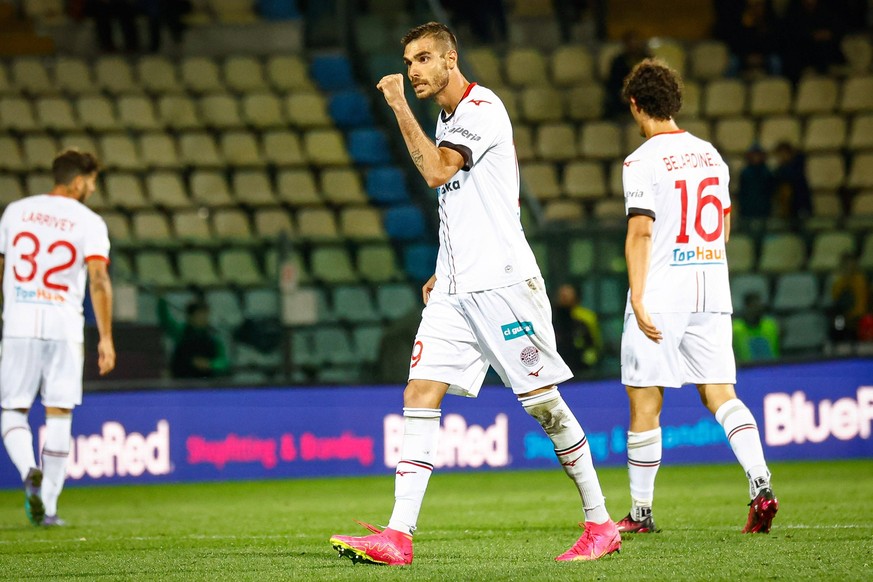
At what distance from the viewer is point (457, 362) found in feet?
19.0

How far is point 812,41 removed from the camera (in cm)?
1708

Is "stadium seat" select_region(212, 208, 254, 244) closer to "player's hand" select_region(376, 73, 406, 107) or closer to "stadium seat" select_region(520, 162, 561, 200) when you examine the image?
"stadium seat" select_region(520, 162, 561, 200)

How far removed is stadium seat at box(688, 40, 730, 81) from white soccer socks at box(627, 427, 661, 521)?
1154cm

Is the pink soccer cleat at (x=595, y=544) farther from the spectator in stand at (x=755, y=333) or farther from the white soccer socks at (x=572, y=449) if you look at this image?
the spectator in stand at (x=755, y=333)

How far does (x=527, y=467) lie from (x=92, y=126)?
23.9ft

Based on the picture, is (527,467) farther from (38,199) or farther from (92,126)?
(92,126)

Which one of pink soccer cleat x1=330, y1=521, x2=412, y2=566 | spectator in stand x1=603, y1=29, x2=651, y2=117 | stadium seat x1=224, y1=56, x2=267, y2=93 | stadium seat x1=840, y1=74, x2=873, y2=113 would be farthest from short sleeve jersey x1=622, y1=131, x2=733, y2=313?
stadium seat x1=224, y1=56, x2=267, y2=93

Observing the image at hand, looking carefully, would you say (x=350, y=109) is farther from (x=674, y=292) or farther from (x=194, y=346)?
(x=674, y=292)

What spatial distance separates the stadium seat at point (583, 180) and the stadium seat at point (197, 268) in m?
4.80

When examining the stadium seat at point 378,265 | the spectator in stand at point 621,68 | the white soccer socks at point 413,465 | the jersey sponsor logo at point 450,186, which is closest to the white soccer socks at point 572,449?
the white soccer socks at point 413,465

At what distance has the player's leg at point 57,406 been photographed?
820cm

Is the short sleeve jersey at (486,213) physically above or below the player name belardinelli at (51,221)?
below

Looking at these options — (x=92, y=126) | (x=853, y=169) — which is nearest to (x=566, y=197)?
(x=853, y=169)

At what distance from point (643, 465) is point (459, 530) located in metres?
1.05
